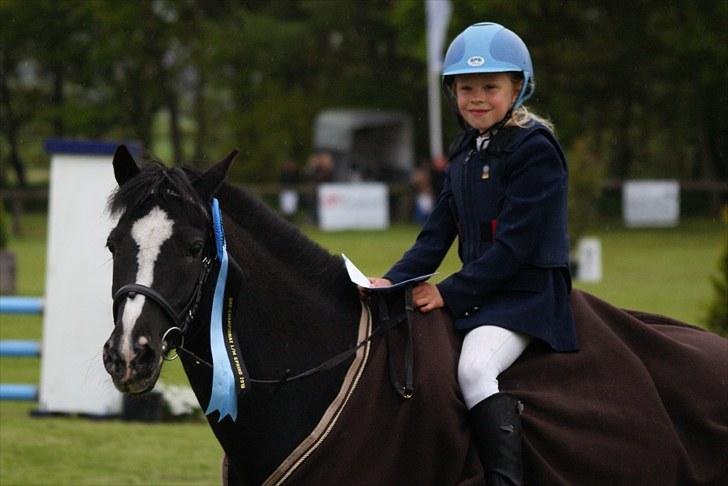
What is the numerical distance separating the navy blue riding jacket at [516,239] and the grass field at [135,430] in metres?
3.47

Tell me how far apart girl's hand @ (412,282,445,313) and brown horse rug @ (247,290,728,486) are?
0.05 m

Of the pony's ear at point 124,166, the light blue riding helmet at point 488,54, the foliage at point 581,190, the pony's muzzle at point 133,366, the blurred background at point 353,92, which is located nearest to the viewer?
the pony's muzzle at point 133,366

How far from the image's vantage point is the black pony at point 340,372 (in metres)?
4.07

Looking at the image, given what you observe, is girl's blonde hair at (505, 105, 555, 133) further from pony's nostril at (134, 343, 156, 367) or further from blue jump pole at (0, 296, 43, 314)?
blue jump pole at (0, 296, 43, 314)

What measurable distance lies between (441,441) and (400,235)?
80.0 ft

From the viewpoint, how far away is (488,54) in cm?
465

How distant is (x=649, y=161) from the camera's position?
45906mm

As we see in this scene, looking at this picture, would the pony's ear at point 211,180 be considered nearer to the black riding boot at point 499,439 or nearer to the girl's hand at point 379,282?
the girl's hand at point 379,282

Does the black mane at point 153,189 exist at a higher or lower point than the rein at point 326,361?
higher

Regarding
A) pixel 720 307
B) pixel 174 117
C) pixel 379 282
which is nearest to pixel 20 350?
pixel 379 282

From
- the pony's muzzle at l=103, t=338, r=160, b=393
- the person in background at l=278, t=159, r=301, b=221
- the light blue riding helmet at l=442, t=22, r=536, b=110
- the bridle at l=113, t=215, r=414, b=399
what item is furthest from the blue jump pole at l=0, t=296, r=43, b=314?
the person in background at l=278, t=159, r=301, b=221

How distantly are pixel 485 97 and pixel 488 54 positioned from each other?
17cm

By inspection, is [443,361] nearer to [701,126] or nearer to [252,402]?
[252,402]

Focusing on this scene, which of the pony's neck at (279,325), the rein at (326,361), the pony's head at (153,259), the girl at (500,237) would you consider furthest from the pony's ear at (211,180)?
the girl at (500,237)
